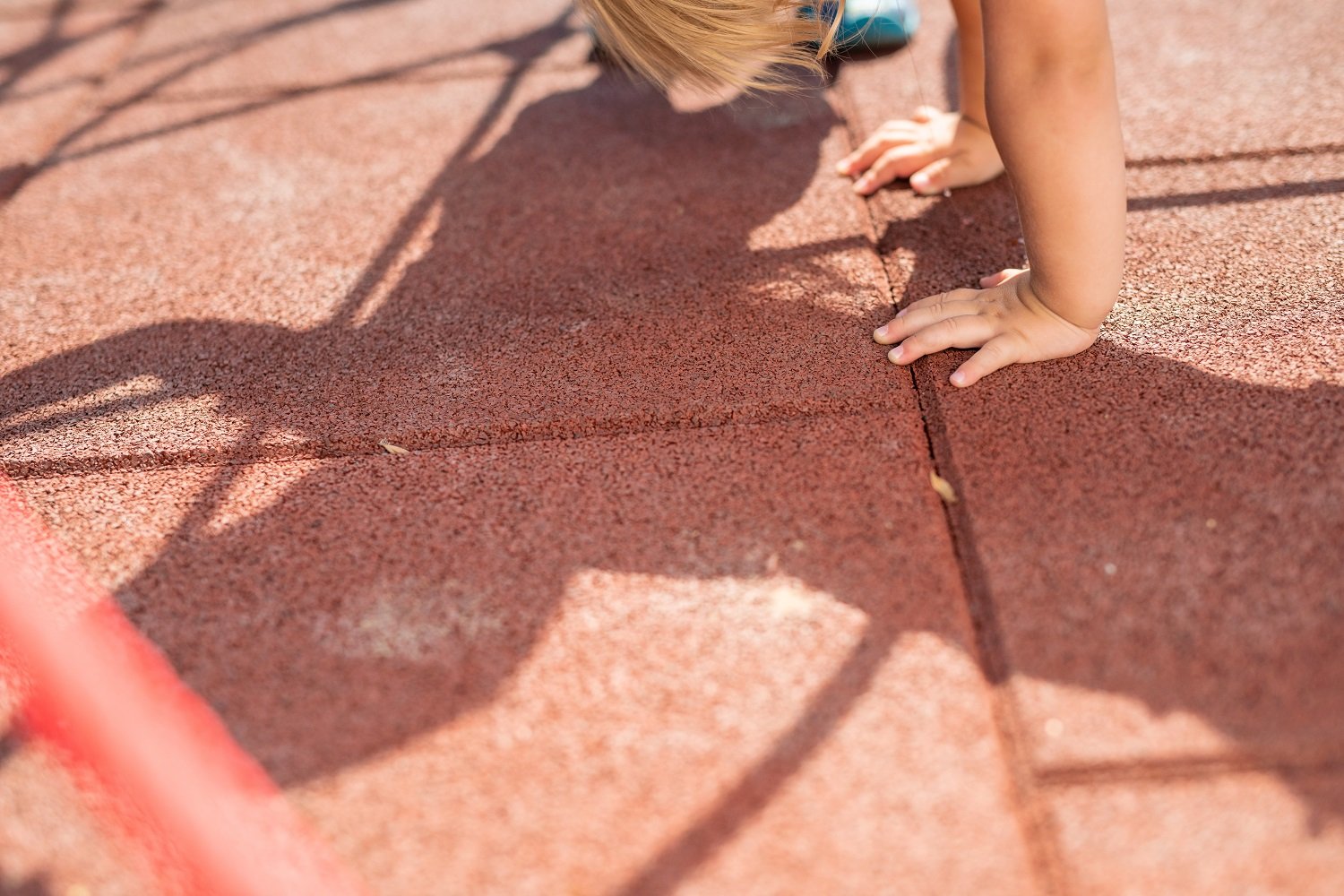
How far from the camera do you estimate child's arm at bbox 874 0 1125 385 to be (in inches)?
51.9

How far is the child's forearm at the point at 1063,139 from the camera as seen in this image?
1.31m

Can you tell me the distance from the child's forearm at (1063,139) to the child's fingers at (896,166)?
0.56 m

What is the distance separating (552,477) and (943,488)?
1.64ft

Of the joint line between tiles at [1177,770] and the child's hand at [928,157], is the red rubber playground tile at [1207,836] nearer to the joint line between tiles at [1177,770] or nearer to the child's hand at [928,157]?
the joint line between tiles at [1177,770]

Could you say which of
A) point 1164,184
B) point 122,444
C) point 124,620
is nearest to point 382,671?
point 124,620

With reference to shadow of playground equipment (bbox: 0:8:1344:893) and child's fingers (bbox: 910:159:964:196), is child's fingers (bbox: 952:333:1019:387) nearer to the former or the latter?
shadow of playground equipment (bbox: 0:8:1344:893)

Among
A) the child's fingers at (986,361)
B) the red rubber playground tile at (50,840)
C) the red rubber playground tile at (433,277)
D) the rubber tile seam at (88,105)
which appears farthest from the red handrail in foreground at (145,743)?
the rubber tile seam at (88,105)

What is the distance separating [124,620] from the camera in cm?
129

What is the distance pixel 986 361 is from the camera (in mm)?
1494

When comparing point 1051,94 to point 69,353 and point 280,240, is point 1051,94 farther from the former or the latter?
point 69,353

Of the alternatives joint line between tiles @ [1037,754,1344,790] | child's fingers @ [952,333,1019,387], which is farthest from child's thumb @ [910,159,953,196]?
joint line between tiles @ [1037,754,1344,790]

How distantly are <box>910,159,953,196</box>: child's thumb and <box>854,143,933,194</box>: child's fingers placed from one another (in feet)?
0.15

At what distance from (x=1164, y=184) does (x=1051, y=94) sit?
703 mm

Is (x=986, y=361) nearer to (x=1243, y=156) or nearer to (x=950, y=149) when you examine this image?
(x=950, y=149)
